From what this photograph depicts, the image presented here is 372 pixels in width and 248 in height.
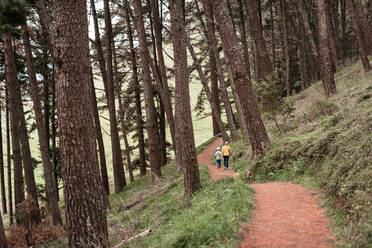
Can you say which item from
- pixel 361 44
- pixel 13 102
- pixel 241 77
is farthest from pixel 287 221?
pixel 361 44

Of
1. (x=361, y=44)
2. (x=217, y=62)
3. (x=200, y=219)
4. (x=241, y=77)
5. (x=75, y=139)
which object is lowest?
(x=200, y=219)

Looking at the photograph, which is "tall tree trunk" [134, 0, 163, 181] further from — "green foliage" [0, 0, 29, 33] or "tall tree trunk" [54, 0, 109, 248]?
"green foliage" [0, 0, 29, 33]

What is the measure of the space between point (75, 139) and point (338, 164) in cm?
609

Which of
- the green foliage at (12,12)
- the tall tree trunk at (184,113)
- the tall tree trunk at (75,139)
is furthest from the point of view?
the tall tree trunk at (184,113)

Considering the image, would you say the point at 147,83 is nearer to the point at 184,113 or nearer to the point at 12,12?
the point at 184,113

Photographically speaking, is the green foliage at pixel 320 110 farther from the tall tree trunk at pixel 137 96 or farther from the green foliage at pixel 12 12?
the green foliage at pixel 12 12

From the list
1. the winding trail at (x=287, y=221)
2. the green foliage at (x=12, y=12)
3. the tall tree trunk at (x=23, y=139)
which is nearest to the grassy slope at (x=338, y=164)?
the winding trail at (x=287, y=221)

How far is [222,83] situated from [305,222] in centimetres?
1286

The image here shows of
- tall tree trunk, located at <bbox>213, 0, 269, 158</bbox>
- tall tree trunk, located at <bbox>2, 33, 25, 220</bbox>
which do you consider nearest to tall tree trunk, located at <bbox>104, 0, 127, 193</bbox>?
tall tree trunk, located at <bbox>2, 33, 25, 220</bbox>

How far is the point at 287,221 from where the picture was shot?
20.6ft

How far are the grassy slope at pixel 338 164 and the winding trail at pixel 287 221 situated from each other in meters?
0.27

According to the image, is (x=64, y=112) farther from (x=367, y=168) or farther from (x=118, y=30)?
(x=118, y=30)

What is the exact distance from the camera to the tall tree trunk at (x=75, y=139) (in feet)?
17.1

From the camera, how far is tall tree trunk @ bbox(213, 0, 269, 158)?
10234 millimetres
